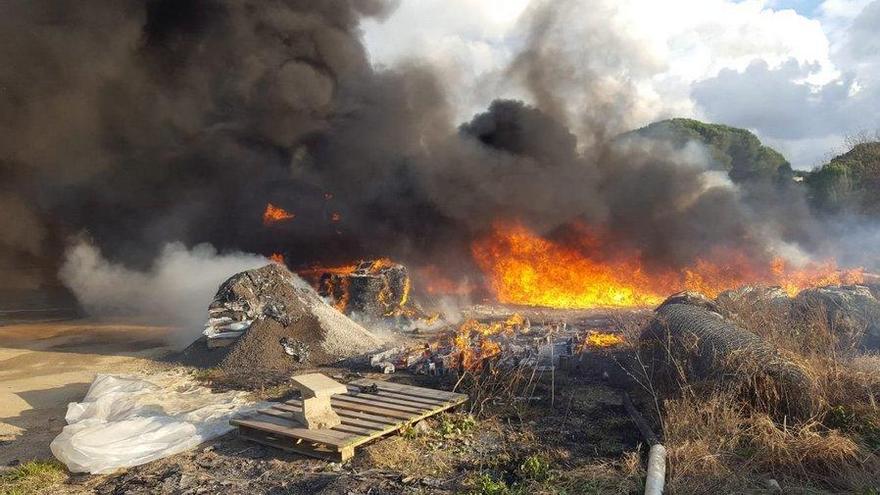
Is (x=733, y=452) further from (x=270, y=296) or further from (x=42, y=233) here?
(x=42, y=233)

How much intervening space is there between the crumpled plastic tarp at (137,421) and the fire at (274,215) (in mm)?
10320

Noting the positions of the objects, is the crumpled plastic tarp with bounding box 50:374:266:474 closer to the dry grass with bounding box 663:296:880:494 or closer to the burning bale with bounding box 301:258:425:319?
the dry grass with bounding box 663:296:880:494

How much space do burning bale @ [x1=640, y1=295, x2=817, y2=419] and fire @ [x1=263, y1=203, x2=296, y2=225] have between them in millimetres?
13731

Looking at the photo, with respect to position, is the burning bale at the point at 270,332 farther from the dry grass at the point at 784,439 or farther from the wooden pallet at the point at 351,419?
the dry grass at the point at 784,439

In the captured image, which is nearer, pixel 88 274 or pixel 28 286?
pixel 88 274

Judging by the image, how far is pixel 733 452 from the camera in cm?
558

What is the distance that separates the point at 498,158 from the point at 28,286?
19603 millimetres

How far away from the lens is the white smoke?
16406 mm

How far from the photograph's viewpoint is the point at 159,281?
60.0ft

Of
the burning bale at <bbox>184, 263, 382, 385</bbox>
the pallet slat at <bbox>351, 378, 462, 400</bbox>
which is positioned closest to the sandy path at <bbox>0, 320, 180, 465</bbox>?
the burning bale at <bbox>184, 263, 382, 385</bbox>

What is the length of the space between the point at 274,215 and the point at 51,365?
9204mm

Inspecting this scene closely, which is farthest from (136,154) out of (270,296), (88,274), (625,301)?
(625,301)

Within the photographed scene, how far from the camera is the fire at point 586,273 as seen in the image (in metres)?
18.9

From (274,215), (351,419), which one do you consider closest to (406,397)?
(351,419)
